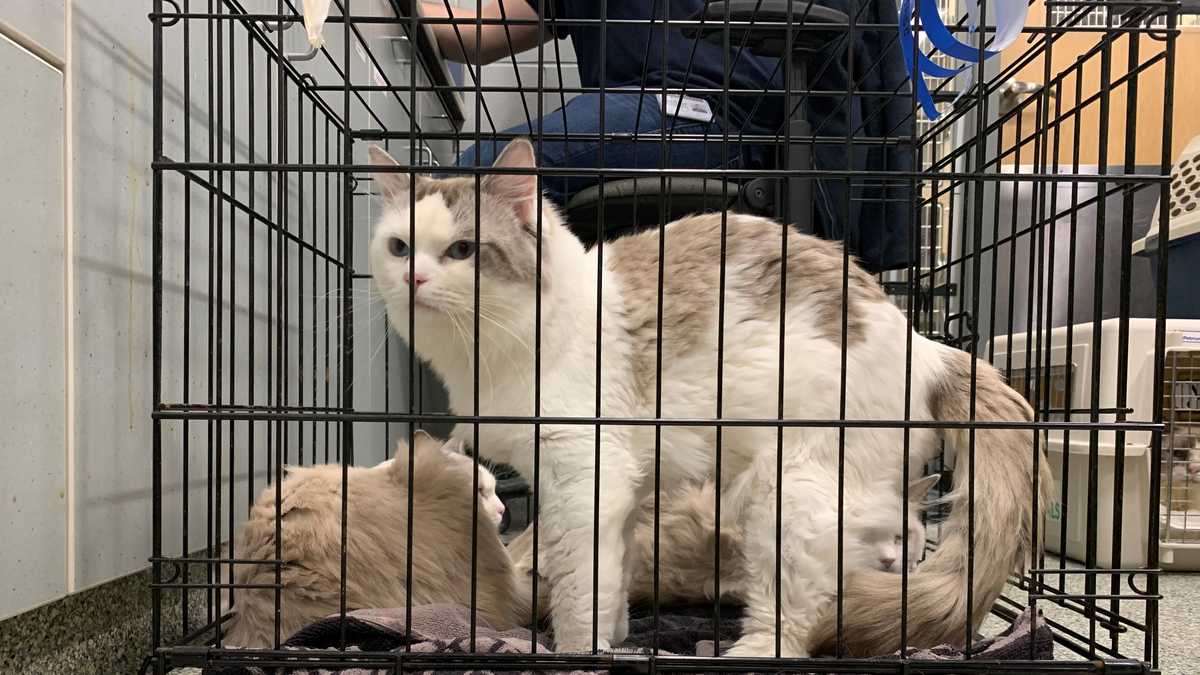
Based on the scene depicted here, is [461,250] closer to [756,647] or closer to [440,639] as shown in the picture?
[440,639]

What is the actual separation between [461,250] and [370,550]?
48 centimetres

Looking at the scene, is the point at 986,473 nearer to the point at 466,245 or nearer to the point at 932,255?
the point at 932,255

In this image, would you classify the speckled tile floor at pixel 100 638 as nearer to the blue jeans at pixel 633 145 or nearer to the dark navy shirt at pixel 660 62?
the blue jeans at pixel 633 145

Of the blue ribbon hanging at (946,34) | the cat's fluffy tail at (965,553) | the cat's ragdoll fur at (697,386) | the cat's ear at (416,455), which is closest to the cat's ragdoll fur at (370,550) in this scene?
the cat's ear at (416,455)

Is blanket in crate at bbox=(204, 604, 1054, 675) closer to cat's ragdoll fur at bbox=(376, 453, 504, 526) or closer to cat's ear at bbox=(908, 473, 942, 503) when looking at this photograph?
cat's ear at bbox=(908, 473, 942, 503)

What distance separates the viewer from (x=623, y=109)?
74.9 inches

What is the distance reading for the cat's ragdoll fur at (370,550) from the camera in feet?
3.88

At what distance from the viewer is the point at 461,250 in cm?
130

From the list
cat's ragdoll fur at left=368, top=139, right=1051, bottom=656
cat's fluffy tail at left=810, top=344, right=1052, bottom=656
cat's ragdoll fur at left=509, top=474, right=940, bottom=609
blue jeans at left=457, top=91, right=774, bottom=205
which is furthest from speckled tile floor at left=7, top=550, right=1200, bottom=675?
blue jeans at left=457, top=91, right=774, bottom=205

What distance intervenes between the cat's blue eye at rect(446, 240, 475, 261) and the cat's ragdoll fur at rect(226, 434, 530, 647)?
313 mm

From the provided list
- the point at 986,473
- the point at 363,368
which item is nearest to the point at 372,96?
the point at 363,368

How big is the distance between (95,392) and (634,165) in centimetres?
112

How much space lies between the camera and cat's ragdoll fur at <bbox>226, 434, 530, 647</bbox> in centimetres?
118

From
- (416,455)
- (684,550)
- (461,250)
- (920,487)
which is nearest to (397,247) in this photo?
(461,250)
